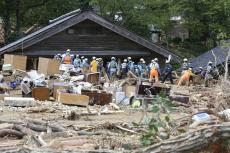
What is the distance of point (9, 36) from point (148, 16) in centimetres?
1031

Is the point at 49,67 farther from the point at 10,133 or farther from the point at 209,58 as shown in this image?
the point at 10,133

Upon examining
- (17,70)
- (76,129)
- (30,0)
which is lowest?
(76,129)

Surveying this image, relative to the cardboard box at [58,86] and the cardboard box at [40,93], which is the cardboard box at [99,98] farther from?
the cardboard box at [40,93]

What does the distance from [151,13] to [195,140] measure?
3184 cm

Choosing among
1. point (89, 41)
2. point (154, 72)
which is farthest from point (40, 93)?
point (89, 41)

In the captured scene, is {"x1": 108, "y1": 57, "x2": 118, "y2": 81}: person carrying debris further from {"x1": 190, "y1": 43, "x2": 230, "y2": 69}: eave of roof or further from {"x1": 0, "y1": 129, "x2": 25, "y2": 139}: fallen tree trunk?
{"x1": 0, "y1": 129, "x2": 25, "y2": 139}: fallen tree trunk

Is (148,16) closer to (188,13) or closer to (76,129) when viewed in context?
(188,13)

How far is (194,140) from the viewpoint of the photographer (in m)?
6.78

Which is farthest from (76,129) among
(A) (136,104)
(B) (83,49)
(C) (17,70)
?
(B) (83,49)

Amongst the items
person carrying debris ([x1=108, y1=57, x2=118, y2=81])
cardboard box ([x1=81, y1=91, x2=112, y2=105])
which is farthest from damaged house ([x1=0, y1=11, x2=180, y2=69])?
cardboard box ([x1=81, y1=91, x2=112, y2=105])

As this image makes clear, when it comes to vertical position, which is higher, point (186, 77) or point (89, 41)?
point (89, 41)

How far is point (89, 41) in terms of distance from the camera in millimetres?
33688

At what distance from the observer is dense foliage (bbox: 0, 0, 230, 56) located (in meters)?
37.6

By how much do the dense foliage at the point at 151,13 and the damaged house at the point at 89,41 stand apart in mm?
2756
